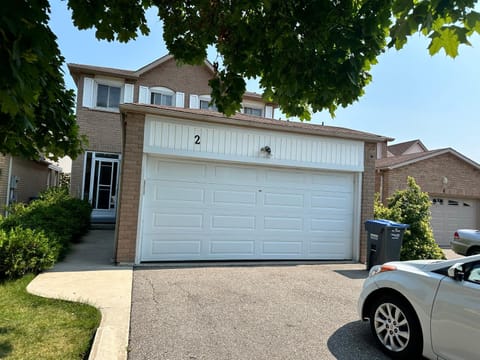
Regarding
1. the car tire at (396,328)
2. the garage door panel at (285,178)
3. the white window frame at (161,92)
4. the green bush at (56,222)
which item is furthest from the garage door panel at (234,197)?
the white window frame at (161,92)

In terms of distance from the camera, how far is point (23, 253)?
18.7 ft

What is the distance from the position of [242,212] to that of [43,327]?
5069mm

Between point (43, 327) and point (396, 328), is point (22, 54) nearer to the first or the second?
point (43, 327)

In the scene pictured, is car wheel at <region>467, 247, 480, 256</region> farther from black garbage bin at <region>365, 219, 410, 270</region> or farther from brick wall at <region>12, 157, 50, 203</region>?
brick wall at <region>12, 157, 50, 203</region>

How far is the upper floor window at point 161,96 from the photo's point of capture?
A: 15.3 meters

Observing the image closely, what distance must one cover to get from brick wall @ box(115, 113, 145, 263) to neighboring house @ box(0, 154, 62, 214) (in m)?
6.60

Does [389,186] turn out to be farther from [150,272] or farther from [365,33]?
[365,33]

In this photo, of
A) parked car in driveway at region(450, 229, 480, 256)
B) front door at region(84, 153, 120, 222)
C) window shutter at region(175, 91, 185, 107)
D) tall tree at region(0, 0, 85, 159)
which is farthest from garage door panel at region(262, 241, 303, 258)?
window shutter at region(175, 91, 185, 107)

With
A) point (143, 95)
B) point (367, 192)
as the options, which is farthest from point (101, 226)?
point (367, 192)

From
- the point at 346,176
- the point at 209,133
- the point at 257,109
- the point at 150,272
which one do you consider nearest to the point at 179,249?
the point at 150,272

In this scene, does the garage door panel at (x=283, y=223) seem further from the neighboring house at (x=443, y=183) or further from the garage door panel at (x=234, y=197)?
the neighboring house at (x=443, y=183)

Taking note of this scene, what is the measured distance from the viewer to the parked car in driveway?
33.2 feet

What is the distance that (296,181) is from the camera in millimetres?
8617

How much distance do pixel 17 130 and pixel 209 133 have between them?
5.21 metres
